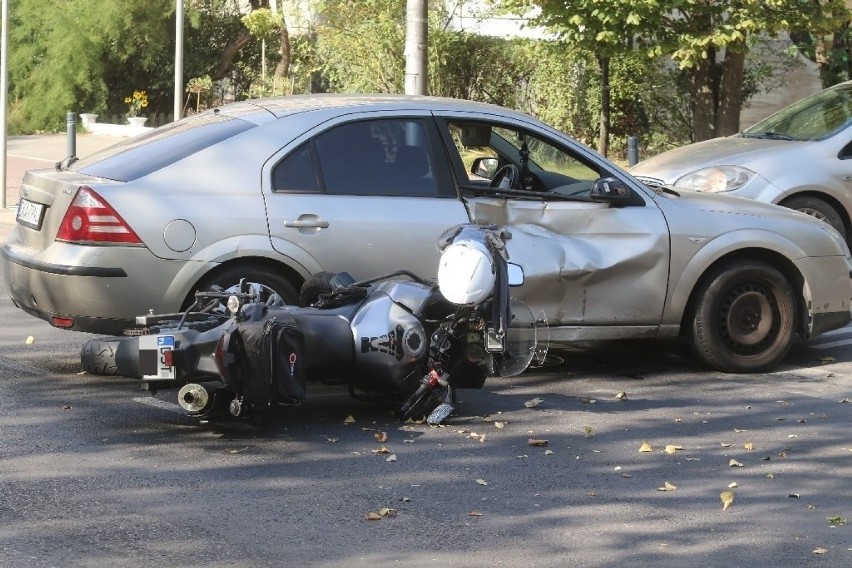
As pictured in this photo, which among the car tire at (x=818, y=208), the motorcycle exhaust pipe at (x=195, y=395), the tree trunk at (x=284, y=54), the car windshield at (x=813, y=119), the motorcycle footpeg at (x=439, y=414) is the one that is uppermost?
the tree trunk at (x=284, y=54)

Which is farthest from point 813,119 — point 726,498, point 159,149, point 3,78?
point 3,78

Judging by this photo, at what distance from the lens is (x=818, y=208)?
11898 mm

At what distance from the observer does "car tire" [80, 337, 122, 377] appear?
22.0ft

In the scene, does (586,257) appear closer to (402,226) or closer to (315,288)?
(402,226)

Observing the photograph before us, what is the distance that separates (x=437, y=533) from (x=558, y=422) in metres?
2.01

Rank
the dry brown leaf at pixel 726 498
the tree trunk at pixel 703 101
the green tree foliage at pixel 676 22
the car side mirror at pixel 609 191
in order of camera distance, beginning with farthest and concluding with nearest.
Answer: the tree trunk at pixel 703 101 → the green tree foliage at pixel 676 22 → the car side mirror at pixel 609 191 → the dry brown leaf at pixel 726 498

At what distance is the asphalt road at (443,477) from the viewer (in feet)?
16.6

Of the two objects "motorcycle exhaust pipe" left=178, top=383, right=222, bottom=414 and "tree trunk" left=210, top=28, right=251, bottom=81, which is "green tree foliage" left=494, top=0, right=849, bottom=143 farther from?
"tree trunk" left=210, top=28, right=251, bottom=81

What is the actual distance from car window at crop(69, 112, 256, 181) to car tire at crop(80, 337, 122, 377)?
0.97 metres

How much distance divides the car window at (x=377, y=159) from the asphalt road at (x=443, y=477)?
3.95 feet

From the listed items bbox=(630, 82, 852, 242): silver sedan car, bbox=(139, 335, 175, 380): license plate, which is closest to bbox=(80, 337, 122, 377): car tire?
bbox=(139, 335, 175, 380): license plate

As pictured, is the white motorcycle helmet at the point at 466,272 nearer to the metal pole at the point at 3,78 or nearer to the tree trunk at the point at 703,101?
the metal pole at the point at 3,78

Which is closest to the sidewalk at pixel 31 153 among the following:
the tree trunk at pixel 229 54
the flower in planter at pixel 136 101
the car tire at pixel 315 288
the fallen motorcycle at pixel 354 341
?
the flower in planter at pixel 136 101

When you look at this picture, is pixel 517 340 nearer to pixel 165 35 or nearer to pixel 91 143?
pixel 91 143
